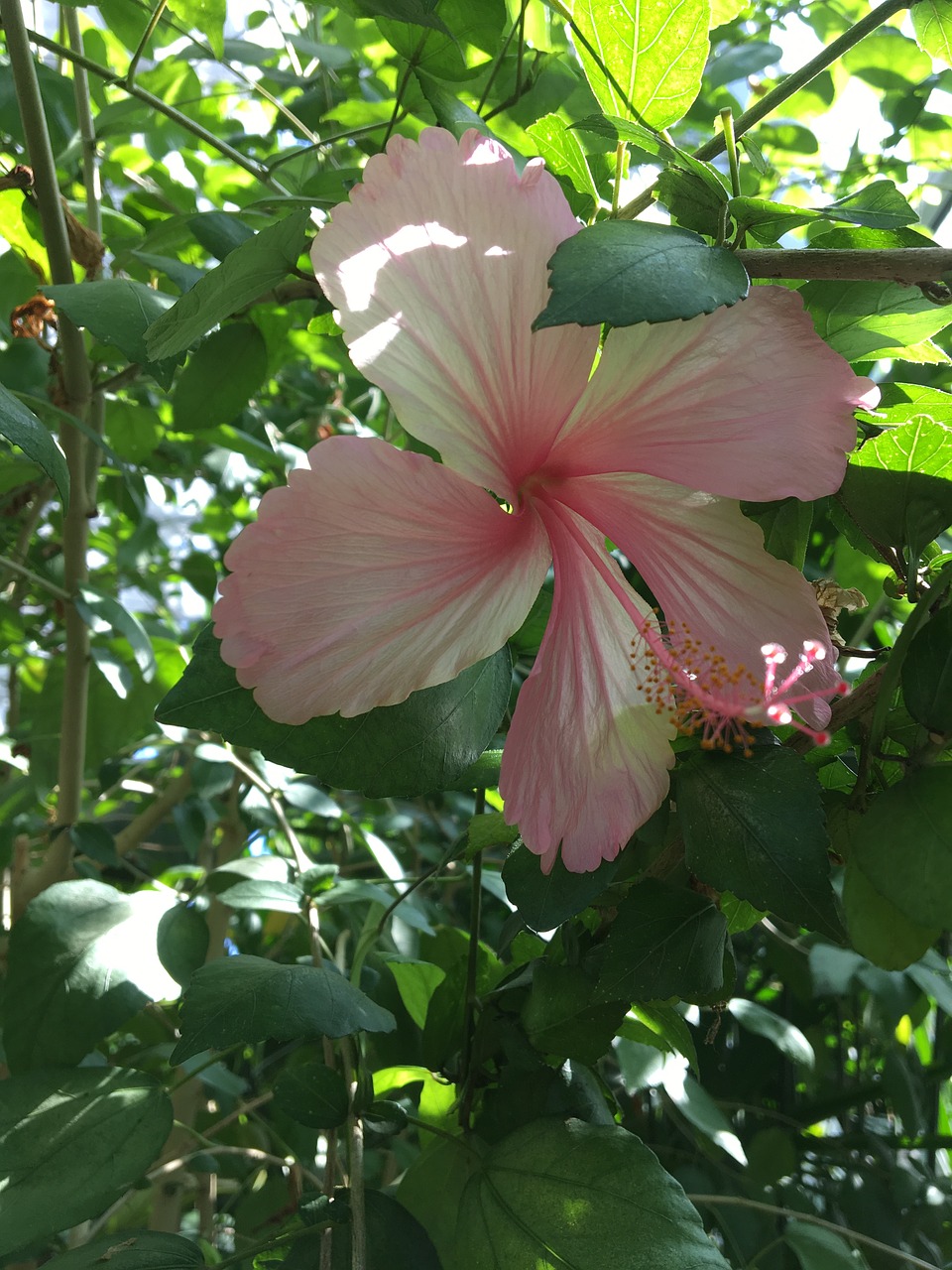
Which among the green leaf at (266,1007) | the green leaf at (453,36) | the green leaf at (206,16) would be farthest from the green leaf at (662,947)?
the green leaf at (206,16)

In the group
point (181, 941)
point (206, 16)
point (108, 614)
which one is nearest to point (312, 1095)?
point (181, 941)

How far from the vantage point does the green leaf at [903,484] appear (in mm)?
354

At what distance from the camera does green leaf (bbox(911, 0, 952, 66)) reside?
0.47m

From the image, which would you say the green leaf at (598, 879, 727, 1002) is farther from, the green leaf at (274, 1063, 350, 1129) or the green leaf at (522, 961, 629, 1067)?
the green leaf at (274, 1063, 350, 1129)

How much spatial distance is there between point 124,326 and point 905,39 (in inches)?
33.3

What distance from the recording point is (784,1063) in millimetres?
1100

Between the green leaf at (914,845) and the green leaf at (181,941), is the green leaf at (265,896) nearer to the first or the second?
the green leaf at (181,941)


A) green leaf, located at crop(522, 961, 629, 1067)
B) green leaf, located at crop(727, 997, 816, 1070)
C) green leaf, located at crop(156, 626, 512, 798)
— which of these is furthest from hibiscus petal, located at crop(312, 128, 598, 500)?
green leaf, located at crop(727, 997, 816, 1070)

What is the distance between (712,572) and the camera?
15.6 inches

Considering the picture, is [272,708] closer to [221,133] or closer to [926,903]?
[926,903]

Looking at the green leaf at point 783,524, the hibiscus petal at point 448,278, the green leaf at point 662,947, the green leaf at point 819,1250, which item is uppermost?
the hibiscus petal at point 448,278

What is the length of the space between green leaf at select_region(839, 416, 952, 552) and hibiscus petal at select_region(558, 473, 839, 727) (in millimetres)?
33

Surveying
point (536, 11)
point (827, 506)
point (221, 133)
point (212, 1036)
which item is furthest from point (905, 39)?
point (212, 1036)

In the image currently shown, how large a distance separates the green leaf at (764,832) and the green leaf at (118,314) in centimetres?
29
